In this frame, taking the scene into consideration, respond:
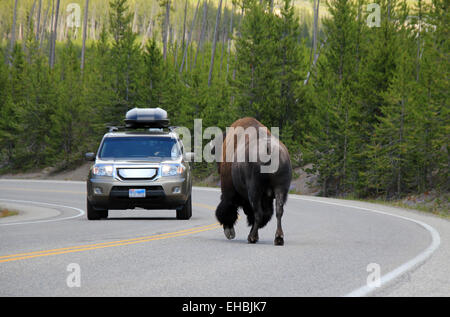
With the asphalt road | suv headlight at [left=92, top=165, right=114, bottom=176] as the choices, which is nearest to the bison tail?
the asphalt road

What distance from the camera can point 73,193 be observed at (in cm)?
3002

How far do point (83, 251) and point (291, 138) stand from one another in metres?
27.0

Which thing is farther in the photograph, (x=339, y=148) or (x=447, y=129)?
(x=339, y=148)

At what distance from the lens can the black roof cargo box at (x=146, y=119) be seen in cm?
1941

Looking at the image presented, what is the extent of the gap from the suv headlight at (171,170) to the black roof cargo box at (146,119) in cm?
354

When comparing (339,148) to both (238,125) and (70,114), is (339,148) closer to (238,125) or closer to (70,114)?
(238,125)

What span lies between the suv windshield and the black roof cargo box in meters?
2.10

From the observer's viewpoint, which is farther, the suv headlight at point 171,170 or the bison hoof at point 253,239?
the suv headlight at point 171,170

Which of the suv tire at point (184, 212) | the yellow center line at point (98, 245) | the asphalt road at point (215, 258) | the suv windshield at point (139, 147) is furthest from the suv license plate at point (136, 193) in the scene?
the yellow center line at point (98, 245)

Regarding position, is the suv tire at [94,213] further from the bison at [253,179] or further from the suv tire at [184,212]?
the bison at [253,179]

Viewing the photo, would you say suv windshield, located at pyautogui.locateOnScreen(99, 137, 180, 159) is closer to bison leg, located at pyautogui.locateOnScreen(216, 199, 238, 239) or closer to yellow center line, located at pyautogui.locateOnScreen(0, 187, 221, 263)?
yellow center line, located at pyautogui.locateOnScreen(0, 187, 221, 263)

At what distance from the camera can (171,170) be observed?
1588cm

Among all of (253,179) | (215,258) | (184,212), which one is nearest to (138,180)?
(184,212)
